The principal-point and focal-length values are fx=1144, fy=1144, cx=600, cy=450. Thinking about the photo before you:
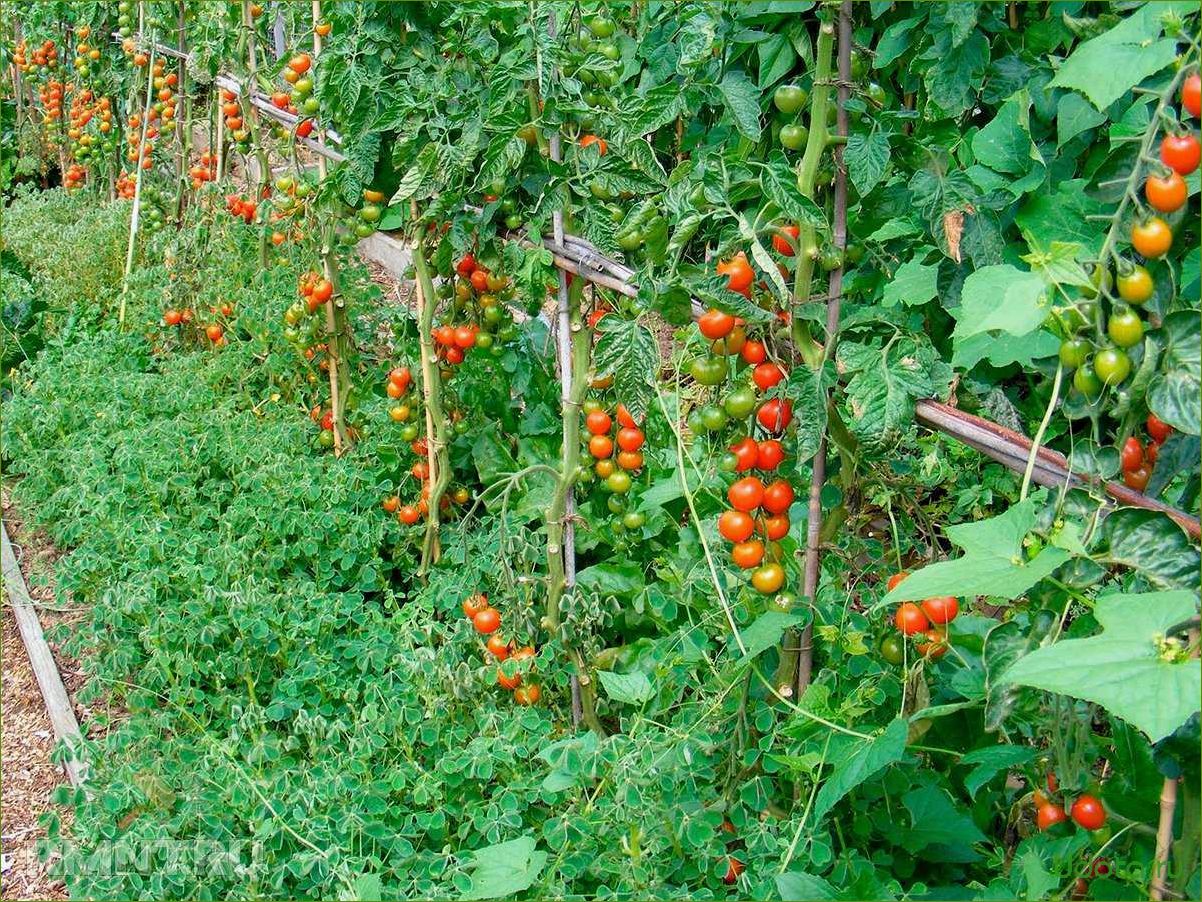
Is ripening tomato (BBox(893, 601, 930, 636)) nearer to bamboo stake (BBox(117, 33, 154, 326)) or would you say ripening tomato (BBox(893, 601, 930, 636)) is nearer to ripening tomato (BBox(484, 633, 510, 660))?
ripening tomato (BBox(484, 633, 510, 660))

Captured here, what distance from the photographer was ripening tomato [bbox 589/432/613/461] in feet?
8.11

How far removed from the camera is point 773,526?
1944 millimetres

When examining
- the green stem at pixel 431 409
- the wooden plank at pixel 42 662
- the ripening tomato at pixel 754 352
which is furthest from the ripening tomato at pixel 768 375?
the wooden plank at pixel 42 662

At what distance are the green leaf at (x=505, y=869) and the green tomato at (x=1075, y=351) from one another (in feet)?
3.64

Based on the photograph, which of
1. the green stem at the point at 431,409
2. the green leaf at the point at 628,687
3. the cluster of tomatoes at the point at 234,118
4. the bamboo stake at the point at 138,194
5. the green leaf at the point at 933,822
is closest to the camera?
the green leaf at the point at 933,822

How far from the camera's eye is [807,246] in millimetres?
1830

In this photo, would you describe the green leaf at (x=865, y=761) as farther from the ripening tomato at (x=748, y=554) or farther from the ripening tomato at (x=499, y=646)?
the ripening tomato at (x=499, y=646)

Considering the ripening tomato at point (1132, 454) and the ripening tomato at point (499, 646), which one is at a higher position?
the ripening tomato at point (1132, 454)

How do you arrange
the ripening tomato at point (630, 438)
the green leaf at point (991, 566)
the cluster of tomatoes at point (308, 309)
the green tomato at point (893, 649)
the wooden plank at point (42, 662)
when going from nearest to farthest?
the green leaf at point (991, 566) < the green tomato at point (893, 649) < the ripening tomato at point (630, 438) < the wooden plank at point (42, 662) < the cluster of tomatoes at point (308, 309)

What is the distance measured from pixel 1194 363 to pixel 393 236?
4180mm

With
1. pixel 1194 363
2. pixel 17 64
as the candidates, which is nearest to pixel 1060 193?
pixel 1194 363

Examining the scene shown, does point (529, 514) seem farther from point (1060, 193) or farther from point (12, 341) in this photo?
point (12, 341)

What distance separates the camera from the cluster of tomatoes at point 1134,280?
126 cm

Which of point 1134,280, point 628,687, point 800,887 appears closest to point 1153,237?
point 1134,280
